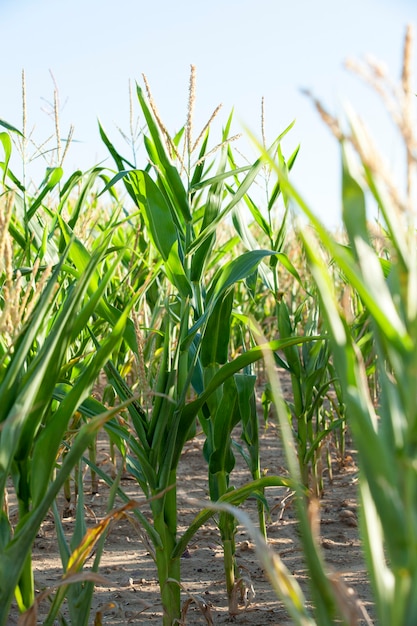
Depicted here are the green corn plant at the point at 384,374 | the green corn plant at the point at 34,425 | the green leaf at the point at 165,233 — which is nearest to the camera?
the green corn plant at the point at 384,374

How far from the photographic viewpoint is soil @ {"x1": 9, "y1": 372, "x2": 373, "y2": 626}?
1659mm

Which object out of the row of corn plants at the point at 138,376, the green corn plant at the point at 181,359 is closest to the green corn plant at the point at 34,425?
the row of corn plants at the point at 138,376

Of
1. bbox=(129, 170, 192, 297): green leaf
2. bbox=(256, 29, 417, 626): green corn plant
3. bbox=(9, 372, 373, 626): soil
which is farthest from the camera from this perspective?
bbox=(9, 372, 373, 626): soil

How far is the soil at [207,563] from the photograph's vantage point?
1659mm

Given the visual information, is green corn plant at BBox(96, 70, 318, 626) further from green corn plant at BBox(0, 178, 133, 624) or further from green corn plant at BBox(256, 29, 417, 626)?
green corn plant at BBox(256, 29, 417, 626)

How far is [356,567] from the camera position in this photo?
1910 millimetres

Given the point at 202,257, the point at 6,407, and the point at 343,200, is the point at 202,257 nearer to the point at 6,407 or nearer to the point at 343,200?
the point at 6,407

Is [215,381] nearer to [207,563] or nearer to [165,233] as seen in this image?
[165,233]

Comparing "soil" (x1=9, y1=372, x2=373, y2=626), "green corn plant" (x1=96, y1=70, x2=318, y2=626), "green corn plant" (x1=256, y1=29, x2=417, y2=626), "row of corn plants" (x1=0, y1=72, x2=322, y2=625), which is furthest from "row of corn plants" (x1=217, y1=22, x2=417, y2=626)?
"soil" (x1=9, y1=372, x2=373, y2=626)

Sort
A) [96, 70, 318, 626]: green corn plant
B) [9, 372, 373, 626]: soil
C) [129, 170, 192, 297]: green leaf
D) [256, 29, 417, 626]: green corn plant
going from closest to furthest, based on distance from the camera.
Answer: [256, 29, 417, 626]: green corn plant, [96, 70, 318, 626]: green corn plant, [129, 170, 192, 297]: green leaf, [9, 372, 373, 626]: soil

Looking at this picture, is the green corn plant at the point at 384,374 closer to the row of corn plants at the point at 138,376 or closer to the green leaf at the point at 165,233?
the row of corn plants at the point at 138,376

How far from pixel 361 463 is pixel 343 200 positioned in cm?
27

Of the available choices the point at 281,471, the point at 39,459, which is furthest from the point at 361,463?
the point at 281,471

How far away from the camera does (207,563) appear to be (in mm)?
2023
